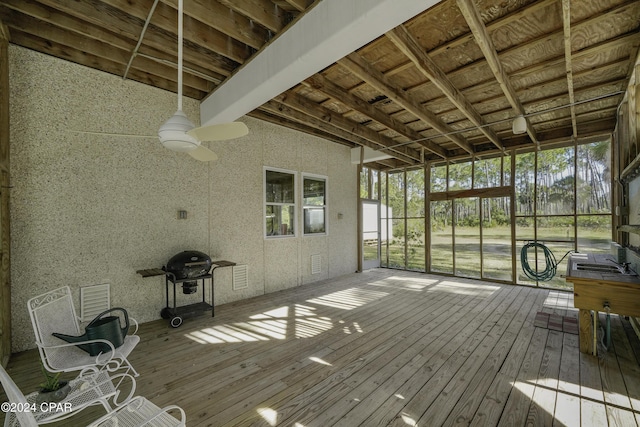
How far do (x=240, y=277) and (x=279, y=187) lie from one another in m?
2.05

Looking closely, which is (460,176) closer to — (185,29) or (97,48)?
(185,29)

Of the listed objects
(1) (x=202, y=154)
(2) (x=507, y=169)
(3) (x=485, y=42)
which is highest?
(3) (x=485, y=42)

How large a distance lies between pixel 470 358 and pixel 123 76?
228 inches

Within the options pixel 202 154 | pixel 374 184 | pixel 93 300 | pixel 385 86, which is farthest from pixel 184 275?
pixel 374 184

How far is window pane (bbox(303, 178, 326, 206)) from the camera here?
6.43 m

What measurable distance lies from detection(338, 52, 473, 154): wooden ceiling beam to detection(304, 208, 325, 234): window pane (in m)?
3.20

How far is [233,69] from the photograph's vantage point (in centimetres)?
371

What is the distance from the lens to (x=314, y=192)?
664 cm

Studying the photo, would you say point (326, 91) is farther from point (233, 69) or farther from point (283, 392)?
point (283, 392)

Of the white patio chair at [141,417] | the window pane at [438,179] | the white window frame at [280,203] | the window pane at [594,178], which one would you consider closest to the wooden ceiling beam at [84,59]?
the white window frame at [280,203]

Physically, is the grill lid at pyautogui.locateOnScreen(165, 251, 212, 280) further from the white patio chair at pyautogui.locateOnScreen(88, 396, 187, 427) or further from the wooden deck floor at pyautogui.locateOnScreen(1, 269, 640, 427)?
the white patio chair at pyautogui.locateOnScreen(88, 396, 187, 427)

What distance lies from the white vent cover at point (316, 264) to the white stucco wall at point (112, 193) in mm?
1360

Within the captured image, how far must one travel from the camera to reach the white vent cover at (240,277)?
504 centimetres

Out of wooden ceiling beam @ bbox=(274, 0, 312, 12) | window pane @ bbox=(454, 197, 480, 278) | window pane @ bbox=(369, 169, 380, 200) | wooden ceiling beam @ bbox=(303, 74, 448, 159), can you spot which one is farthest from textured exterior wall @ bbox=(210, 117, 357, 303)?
window pane @ bbox=(454, 197, 480, 278)
